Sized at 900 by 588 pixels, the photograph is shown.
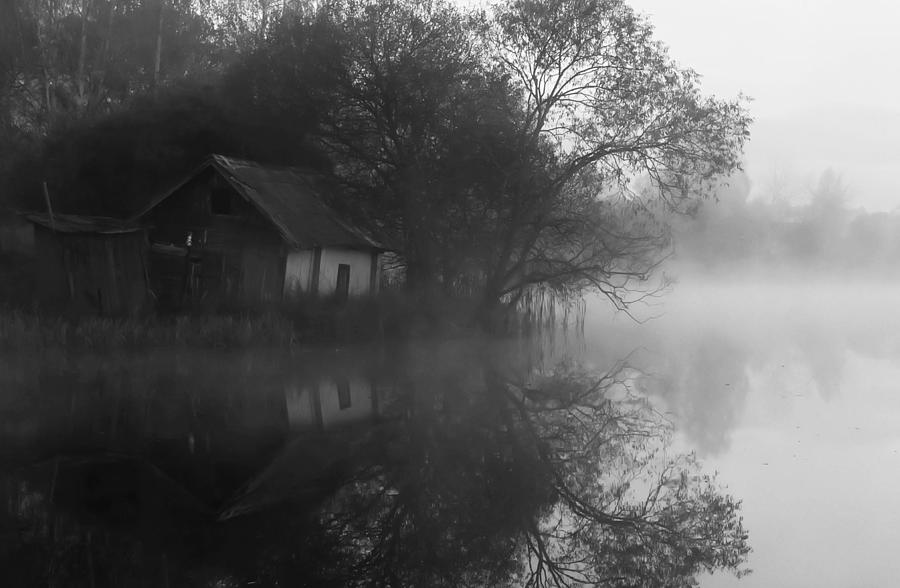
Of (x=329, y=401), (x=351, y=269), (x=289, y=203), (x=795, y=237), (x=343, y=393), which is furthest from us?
(x=795, y=237)

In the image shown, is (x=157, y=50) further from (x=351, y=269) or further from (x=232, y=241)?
(x=232, y=241)

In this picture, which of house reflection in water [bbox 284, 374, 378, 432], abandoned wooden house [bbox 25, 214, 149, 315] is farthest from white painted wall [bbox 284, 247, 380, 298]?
house reflection in water [bbox 284, 374, 378, 432]

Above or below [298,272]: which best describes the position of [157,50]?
above

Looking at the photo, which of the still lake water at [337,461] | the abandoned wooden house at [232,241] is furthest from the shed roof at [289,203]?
the still lake water at [337,461]

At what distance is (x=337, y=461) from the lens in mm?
11156

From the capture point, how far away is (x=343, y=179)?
33125 millimetres

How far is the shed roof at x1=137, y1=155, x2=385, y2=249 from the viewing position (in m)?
27.3

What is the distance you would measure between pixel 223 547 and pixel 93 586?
1188 millimetres

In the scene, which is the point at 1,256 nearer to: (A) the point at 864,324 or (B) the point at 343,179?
(B) the point at 343,179

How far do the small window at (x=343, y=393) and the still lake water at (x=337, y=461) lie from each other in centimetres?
9

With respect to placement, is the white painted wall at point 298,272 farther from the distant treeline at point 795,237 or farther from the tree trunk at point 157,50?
the distant treeline at point 795,237

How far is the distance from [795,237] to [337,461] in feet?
320

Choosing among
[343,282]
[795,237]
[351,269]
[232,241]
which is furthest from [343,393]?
[795,237]

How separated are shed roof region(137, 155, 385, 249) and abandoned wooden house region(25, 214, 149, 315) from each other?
256 centimetres
